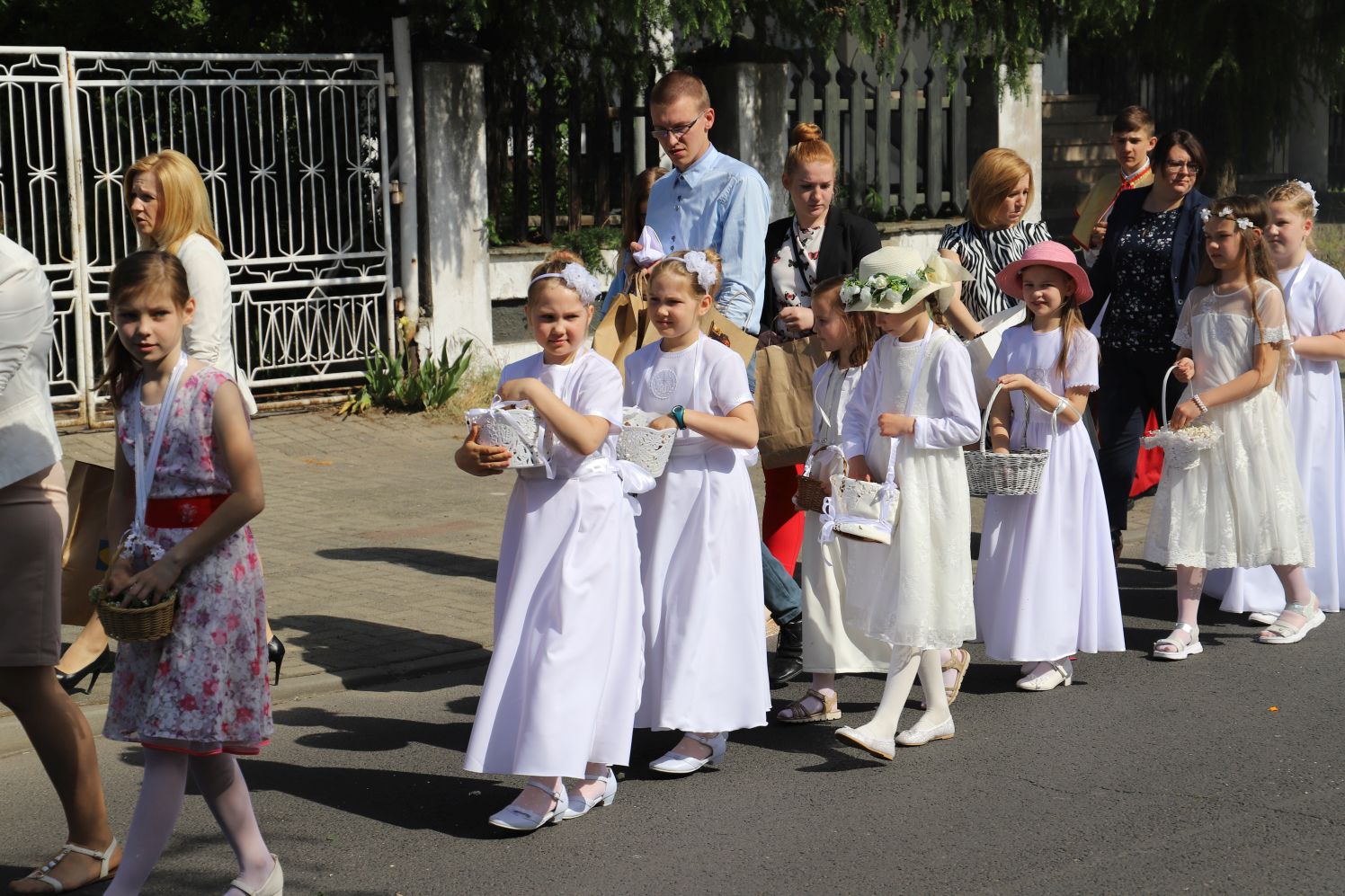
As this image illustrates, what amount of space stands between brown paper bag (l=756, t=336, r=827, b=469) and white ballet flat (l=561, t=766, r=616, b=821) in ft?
5.62

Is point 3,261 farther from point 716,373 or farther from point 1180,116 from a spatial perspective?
point 1180,116

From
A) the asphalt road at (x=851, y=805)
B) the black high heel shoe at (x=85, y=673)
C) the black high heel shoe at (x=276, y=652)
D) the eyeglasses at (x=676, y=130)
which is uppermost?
the eyeglasses at (x=676, y=130)

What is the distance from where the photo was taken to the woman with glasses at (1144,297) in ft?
26.2

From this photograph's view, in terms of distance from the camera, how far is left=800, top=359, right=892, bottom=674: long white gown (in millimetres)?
5930

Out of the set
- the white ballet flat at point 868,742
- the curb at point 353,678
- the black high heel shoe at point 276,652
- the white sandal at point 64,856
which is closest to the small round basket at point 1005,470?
the white ballet flat at point 868,742

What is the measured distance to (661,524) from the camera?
544cm

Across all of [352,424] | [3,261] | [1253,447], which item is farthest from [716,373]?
[352,424]

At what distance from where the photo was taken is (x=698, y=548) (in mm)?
5402

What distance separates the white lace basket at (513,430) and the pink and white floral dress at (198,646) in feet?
2.64

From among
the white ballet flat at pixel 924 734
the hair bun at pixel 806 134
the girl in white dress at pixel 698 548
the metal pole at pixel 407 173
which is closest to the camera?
the girl in white dress at pixel 698 548

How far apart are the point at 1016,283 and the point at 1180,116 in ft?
49.6

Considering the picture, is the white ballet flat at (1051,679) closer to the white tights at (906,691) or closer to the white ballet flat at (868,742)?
the white tights at (906,691)

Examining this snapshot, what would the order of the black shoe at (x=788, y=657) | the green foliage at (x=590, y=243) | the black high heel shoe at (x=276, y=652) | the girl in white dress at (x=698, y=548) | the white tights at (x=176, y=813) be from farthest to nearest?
A: the green foliage at (x=590, y=243) → the black shoe at (x=788, y=657) → the black high heel shoe at (x=276, y=652) → the girl in white dress at (x=698, y=548) → the white tights at (x=176, y=813)

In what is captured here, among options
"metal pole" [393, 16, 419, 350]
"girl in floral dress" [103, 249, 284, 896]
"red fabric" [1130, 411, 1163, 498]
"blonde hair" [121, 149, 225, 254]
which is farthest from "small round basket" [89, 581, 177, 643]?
"metal pole" [393, 16, 419, 350]
